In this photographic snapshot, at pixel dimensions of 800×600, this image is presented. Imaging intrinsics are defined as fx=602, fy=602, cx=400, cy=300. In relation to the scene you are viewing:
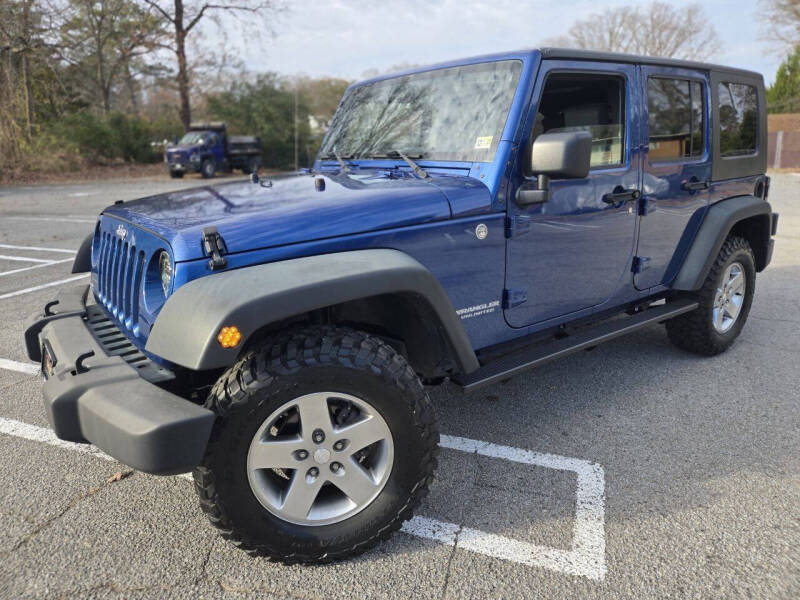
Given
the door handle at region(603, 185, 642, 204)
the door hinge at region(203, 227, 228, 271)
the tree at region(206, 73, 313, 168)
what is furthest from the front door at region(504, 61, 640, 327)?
the tree at region(206, 73, 313, 168)

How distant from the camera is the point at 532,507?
256 centimetres

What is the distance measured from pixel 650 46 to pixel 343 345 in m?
52.4

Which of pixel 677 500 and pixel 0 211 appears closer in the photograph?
pixel 677 500

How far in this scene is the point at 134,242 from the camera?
8.02 ft

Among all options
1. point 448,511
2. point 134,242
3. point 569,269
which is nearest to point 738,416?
point 569,269

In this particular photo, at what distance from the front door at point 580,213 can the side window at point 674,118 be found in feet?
0.67

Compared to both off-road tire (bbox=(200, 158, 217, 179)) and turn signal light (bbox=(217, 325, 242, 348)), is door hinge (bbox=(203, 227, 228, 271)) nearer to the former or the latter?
turn signal light (bbox=(217, 325, 242, 348))

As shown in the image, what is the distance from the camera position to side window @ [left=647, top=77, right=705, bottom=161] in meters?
3.48

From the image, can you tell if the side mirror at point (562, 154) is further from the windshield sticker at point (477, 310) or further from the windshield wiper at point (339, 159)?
the windshield wiper at point (339, 159)

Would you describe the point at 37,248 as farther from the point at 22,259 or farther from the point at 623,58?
the point at 623,58

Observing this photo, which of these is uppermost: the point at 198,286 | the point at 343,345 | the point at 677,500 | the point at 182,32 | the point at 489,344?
the point at 182,32

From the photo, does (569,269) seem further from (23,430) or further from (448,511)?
(23,430)

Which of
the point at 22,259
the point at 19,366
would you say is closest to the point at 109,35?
the point at 22,259

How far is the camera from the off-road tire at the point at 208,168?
24.1m
